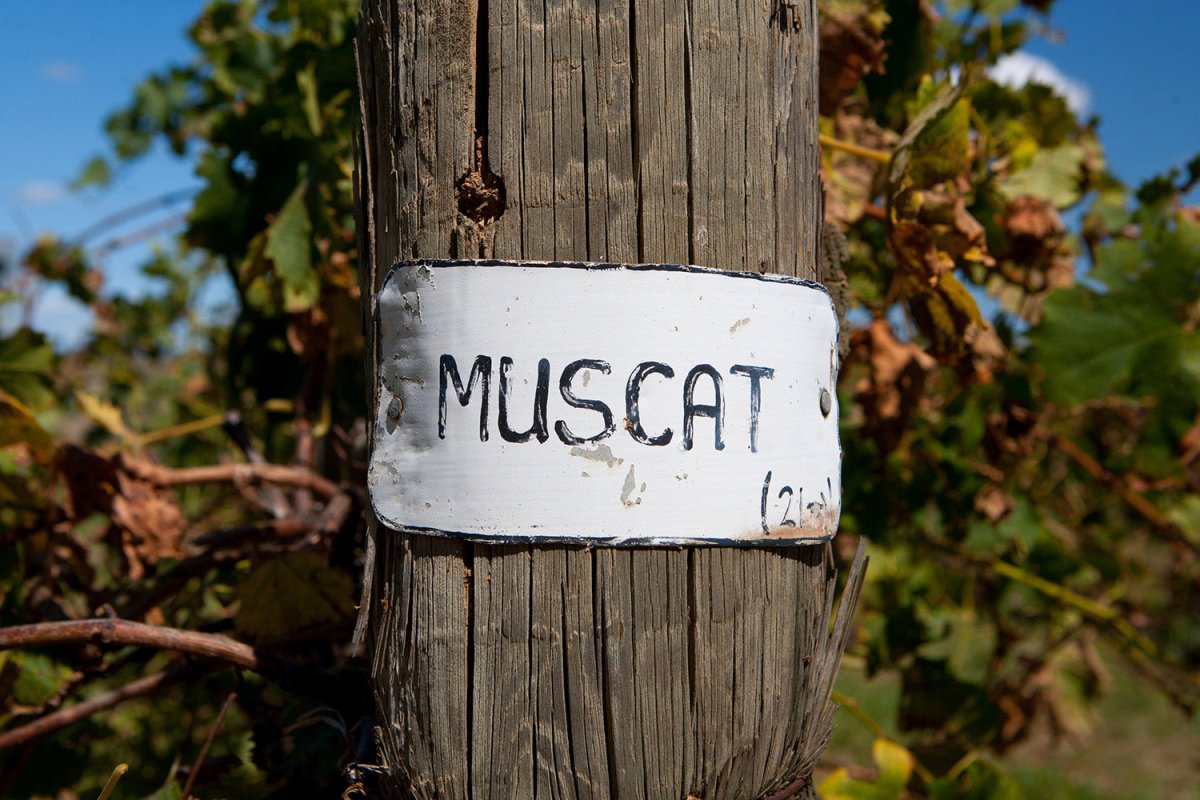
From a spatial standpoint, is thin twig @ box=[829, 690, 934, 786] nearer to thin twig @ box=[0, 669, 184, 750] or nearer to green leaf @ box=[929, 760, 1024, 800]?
green leaf @ box=[929, 760, 1024, 800]

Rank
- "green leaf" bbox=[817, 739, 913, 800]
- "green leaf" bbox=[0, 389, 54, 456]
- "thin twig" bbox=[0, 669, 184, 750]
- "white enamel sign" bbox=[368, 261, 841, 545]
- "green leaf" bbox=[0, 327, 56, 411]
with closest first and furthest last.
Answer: "white enamel sign" bbox=[368, 261, 841, 545] → "thin twig" bbox=[0, 669, 184, 750] → "green leaf" bbox=[817, 739, 913, 800] → "green leaf" bbox=[0, 389, 54, 456] → "green leaf" bbox=[0, 327, 56, 411]

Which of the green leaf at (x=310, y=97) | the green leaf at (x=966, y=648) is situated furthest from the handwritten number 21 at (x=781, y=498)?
the green leaf at (x=966, y=648)

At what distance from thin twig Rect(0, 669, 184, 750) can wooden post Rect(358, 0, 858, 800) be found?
2.46ft

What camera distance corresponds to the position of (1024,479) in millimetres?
2900

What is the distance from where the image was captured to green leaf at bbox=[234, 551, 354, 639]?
1.59 m

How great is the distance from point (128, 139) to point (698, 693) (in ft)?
11.1

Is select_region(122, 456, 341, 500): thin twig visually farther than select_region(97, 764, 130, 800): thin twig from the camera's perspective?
Yes

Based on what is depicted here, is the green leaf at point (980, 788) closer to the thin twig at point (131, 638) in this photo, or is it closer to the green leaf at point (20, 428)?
the thin twig at point (131, 638)

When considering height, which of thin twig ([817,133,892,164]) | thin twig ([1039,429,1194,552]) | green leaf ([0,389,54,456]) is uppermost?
thin twig ([817,133,892,164])

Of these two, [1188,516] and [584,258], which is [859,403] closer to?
[584,258]

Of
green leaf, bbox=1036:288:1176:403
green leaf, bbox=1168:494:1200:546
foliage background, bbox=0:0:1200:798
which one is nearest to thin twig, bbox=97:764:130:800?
foliage background, bbox=0:0:1200:798

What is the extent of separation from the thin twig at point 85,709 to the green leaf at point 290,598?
14 centimetres

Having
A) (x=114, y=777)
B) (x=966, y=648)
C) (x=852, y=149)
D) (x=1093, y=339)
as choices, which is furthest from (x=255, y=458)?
(x=966, y=648)

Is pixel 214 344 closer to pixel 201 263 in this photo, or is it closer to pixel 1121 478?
pixel 201 263
